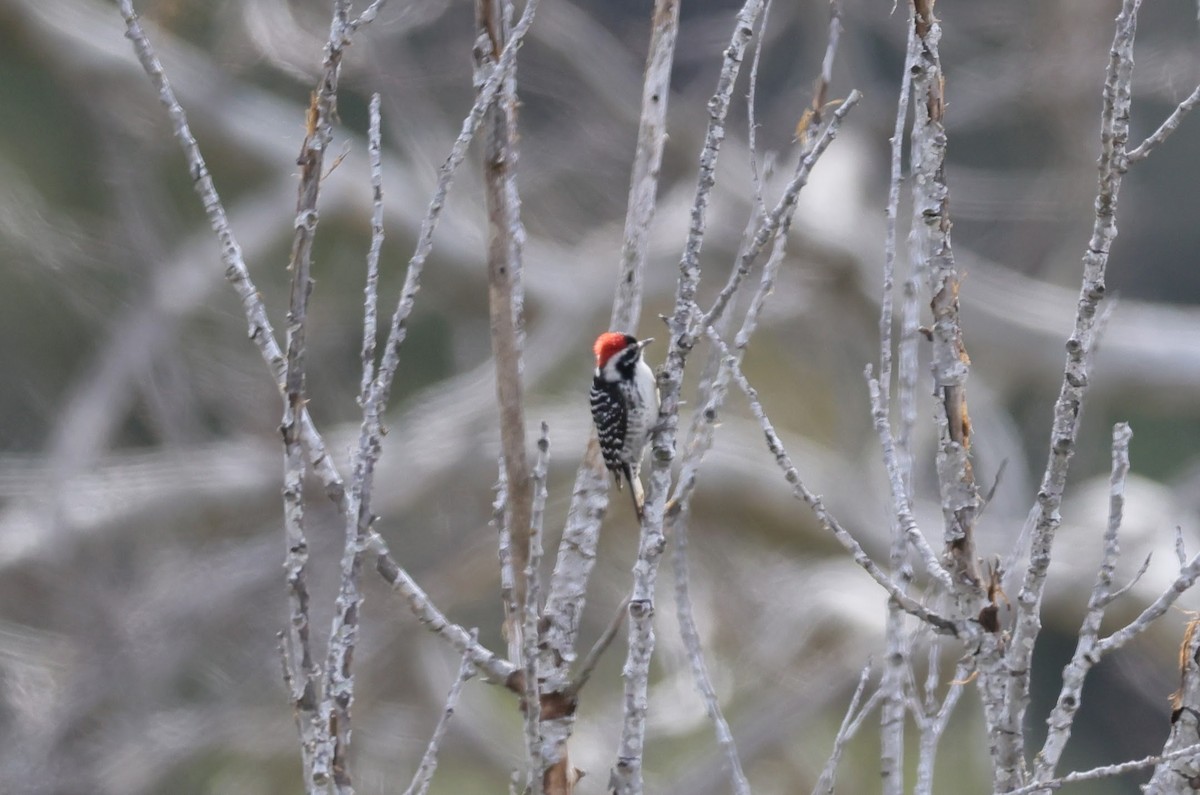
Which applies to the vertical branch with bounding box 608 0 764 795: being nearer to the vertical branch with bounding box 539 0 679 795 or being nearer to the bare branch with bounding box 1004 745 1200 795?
the vertical branch with bounding box 539 0 679 795

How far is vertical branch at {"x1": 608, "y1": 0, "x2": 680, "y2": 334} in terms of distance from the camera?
2.46 metres

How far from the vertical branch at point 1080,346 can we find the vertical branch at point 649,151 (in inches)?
34.6

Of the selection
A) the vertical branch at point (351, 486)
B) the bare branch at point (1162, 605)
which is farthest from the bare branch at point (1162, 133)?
the vertical branch at point (351, 486)

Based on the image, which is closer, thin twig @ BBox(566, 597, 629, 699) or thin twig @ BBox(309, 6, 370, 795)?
thin twig @ BBox(309, 6, 370, 795)

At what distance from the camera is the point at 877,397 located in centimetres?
196


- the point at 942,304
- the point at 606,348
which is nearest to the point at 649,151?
the point at 942,304

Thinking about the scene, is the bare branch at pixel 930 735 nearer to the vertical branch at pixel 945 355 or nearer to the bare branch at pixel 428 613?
the vertical branch at pixel 945 355

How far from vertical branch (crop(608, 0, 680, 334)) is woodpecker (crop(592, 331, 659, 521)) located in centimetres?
126

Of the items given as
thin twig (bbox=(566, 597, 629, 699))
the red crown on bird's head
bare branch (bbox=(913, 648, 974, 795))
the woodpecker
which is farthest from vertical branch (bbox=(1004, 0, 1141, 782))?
the woodpecker

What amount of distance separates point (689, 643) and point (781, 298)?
6331 millimetres

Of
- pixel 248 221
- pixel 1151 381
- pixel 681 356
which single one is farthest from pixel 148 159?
pixel 681 356

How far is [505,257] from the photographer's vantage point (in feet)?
7.76

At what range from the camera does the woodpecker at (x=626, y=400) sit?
3898mm

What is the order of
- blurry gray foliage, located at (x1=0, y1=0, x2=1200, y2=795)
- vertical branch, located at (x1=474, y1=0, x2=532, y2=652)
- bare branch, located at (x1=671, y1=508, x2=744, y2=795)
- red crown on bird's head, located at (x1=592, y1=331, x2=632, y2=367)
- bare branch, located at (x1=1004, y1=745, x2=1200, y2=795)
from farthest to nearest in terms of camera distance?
blurry gray foliage, located at (x1=0, y1=0, x2=1200, y2=795), red crown on bird's head, located at (x1=592, y1=331, x2=632, y2=367), vertical branch, located at (x1=474, y1=0, x2=532, y2=652), bare branch, located at (x1=671, y1=508, x2=744, y2=795), bare branch, located at (x1=1004, y1=745, x2=1200, y2=795)
